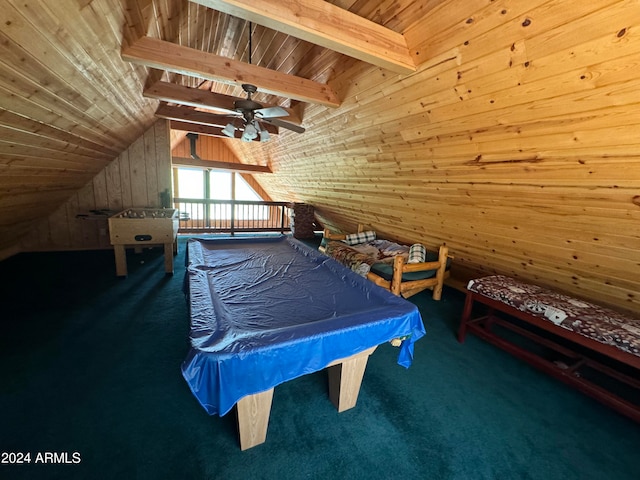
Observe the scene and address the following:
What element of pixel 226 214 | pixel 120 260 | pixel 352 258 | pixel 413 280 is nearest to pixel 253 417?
pixel 352 258

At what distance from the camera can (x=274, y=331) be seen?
129 centimetres

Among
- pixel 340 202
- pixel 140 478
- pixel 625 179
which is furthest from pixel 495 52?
pixel 340 202

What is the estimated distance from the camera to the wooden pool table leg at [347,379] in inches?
63.0

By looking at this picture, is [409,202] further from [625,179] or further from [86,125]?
[86,125]

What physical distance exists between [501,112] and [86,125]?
3.30 m

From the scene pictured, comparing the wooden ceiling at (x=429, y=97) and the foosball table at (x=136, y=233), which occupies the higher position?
the wooden ceiling at (x=429, y=97)

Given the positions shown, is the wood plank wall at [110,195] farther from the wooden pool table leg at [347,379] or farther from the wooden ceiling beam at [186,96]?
the wooden pool table leg at [347,379]

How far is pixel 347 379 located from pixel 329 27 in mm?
2134

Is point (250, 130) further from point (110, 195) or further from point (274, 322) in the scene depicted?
point (110, 195)

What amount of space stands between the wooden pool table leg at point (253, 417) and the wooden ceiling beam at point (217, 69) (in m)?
2.32

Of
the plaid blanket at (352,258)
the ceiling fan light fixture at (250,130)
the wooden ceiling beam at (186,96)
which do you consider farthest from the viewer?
the plaid blanket at (352,258)

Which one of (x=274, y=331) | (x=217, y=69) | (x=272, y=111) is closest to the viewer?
(x=274, y=331)

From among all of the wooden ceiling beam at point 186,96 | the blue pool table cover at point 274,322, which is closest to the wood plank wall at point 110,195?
the wooden ceiling beam at point 186,96

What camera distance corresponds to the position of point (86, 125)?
2309 mm
